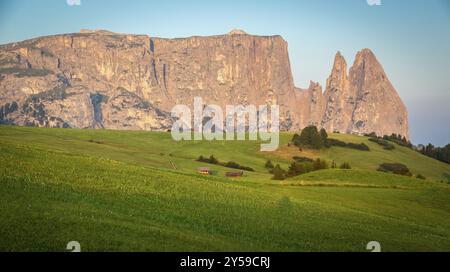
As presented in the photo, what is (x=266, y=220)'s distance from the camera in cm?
3531

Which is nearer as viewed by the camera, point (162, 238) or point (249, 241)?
point (162, 238)

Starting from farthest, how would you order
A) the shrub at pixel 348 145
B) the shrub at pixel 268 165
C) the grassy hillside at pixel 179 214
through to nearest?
the shrub at pixel 348 145, the shrub at pixel 268 165, the grassy hillside at pixel 179 214

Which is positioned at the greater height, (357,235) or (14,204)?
(14,204)

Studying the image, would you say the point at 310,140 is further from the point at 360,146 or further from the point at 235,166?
the point at 235,166

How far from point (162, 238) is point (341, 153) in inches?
5535

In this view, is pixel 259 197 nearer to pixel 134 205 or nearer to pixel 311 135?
pixel 134 205

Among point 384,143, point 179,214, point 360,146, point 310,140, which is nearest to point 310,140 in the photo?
point 310,140

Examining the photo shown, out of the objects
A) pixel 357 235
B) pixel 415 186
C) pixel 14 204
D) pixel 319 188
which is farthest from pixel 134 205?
pixel 415 186

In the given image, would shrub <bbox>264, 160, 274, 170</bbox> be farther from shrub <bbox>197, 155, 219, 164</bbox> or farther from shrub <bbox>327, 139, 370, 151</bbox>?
shrub <bbox>327, 139, 370, 151</bbox>

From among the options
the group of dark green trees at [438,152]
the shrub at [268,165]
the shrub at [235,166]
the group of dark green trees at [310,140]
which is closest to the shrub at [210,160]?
the shrub at [235,166]

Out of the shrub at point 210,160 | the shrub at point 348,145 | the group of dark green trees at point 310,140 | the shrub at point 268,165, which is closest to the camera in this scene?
the shrub at point 210,160

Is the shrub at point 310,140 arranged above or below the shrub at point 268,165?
above

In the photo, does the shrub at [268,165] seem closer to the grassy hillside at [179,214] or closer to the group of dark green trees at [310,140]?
the group of dark green trees at [310,140]
